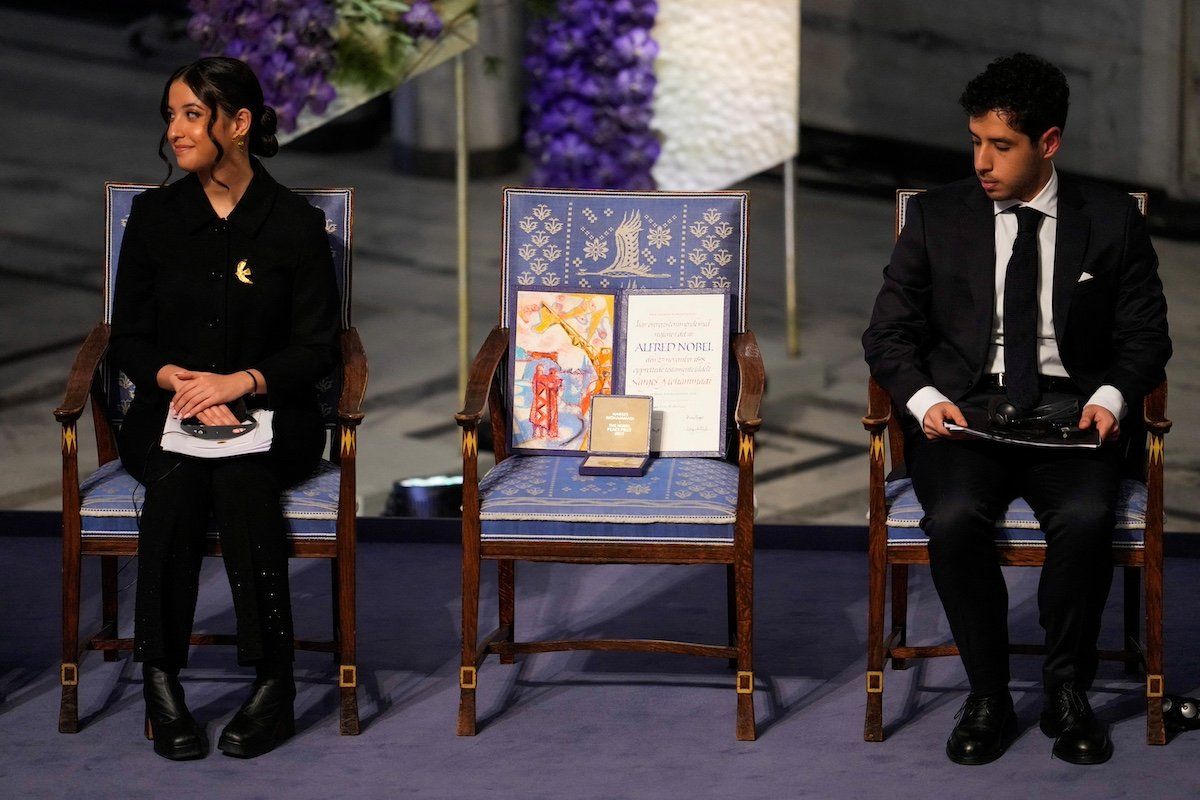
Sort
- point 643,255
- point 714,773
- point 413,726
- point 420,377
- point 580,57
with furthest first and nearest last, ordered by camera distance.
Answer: point 420,377
point 580,57
point 643,255
point 413,726
point 714,773

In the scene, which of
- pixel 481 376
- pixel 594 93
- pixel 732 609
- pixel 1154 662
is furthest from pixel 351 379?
pixel 1154 662

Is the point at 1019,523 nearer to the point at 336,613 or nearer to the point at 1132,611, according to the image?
the point at 1132,611

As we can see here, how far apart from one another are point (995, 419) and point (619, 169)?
5.88 ft

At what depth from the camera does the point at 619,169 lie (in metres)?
5.24

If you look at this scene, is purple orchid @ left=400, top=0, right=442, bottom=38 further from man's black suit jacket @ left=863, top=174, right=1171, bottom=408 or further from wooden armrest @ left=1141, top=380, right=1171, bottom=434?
wooden armrest @ left=1141, top=380, right=1171, bottom=434

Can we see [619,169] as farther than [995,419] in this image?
Yes

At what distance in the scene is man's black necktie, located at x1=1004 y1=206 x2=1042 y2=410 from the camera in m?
3.83

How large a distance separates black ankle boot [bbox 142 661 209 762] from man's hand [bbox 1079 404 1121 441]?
180 centimetres

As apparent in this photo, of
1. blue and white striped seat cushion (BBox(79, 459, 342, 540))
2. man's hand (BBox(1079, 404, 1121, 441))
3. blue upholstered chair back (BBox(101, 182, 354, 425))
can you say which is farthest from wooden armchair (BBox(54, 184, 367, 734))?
man's hand (BBox(1079, 404, 1121, 441))

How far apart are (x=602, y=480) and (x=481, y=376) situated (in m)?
0.33

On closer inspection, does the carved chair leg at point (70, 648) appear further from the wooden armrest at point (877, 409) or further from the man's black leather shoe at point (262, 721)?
the wooden armrest at point (877, 409)

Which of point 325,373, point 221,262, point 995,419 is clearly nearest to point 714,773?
point 995,419

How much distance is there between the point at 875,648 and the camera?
378 cm

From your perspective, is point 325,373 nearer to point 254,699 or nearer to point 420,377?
point 254,699
